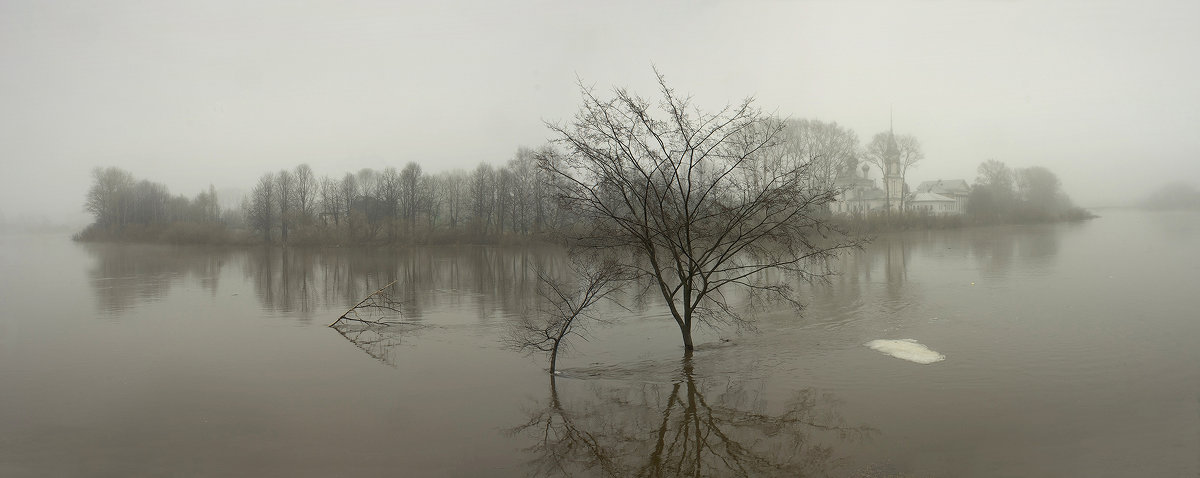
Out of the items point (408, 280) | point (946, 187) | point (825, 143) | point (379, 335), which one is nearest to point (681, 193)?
point (379, 335)

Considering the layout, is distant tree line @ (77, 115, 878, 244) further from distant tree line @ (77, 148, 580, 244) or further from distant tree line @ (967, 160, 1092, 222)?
distant tree line @ (967, 160, 1092, 222)

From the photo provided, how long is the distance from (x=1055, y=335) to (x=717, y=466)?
12.7 meters

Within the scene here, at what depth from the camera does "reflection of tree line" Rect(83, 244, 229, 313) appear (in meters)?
30.0

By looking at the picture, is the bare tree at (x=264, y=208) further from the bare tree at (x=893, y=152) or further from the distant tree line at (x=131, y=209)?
the bare tree at (x=893, y=152)

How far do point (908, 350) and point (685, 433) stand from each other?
25.7 feet

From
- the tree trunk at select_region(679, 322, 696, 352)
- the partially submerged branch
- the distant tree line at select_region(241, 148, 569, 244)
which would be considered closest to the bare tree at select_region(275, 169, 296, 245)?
the distant tree line at select_region(241, 148, 569, 244)

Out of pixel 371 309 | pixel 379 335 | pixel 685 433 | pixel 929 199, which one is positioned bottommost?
pixel 685 433

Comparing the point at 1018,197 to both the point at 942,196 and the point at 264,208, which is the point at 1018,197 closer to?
the point at 942,196

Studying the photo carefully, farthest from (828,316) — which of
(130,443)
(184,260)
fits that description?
(184,260)

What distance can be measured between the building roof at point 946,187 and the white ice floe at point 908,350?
97.9 meters

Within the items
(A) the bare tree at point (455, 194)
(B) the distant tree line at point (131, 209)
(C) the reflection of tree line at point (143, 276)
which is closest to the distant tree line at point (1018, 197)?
(A) the bare tree at point (455, 194)

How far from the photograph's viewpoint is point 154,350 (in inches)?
725

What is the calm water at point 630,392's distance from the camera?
9883mm

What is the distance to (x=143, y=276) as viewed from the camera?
40.7 meters
